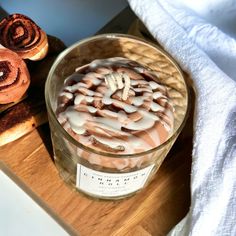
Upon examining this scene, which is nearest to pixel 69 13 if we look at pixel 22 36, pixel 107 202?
pixel 22 36

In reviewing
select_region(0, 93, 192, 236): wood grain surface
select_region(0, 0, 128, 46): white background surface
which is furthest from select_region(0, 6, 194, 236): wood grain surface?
select_region(0, 0, 128, 46): white background surface

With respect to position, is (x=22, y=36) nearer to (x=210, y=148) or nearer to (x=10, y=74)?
(x=10, y=74)

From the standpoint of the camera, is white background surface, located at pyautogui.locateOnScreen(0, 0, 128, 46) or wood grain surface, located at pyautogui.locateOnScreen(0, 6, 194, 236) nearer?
wood grain surface, located at pyautogui.locateOnScreen(0, 6, 194, 236)

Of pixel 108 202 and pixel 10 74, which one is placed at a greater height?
pixel 10 74

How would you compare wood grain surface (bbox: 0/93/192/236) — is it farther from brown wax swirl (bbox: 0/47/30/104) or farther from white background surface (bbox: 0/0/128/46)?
white background surface (bbox: 0/0/128/46)

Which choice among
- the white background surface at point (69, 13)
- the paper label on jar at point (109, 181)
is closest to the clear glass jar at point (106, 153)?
the paper label on jar at point (109, 181)

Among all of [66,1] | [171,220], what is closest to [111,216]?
[171,220]

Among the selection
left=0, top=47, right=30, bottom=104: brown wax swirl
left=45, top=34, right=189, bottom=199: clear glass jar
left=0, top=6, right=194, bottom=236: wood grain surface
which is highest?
→ left=0, top=47, right=30, bottom=104: brown wax swirl

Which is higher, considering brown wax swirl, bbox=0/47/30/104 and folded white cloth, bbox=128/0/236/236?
brown wax swirl, bbox=0/47/30/104
